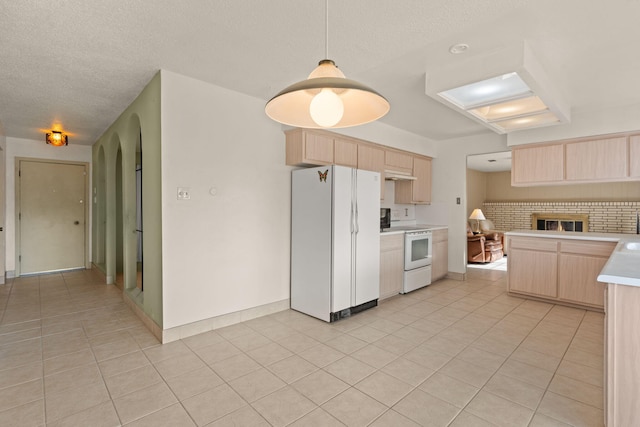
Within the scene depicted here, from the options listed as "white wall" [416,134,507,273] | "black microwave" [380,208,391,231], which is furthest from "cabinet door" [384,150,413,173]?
"white wall" [416,134,507,273]

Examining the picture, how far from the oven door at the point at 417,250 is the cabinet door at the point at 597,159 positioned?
6.63 ft

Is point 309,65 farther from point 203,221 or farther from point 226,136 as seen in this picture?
point 203,221

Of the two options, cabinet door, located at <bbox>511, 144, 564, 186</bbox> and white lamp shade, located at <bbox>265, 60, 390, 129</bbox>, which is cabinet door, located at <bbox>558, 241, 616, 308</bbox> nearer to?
cabinet door, located at <bbox>511, 144, 564, 186</bbox>

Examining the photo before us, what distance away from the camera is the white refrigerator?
338cm

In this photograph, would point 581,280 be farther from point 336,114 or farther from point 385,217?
point 336,114

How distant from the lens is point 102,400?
78.8 inches

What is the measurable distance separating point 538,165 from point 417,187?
1728 millimetres

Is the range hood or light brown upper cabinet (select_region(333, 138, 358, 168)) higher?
light brown upper cabinet (select_region(333, 138, 358, 168))

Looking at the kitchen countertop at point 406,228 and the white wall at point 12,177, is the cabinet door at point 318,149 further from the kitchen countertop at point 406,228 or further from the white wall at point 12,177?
the white wall at point 12,177

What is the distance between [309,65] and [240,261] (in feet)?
6.66

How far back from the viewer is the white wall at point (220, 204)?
9.43ft

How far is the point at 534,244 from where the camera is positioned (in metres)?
4.16

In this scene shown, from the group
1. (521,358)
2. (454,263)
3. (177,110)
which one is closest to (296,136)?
(177,110)

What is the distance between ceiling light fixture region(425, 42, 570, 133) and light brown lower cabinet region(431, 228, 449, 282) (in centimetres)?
229
